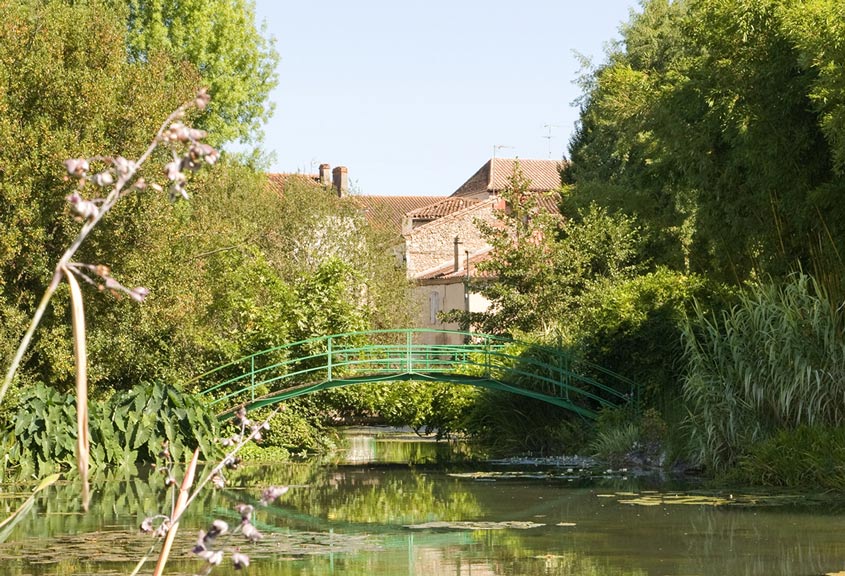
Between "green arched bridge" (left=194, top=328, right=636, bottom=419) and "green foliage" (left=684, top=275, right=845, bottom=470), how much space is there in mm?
4817

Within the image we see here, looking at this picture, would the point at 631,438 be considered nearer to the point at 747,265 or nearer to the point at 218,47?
the point at 747,265

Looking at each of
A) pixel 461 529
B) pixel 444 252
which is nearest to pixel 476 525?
pixel 461 529

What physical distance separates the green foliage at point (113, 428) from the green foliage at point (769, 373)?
6.75 meters

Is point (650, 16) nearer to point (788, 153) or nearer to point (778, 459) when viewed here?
point (788, 153)

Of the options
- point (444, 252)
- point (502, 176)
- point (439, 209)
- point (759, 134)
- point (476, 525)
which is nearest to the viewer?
point (476, 525)

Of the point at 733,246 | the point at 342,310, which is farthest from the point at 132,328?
the point at 733,246

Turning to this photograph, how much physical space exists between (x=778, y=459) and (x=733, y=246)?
18.0 ft

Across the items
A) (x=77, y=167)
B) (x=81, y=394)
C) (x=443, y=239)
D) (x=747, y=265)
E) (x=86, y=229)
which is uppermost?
(x=443, y=239)

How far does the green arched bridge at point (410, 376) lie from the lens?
22250mm

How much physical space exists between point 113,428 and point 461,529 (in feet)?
30.6

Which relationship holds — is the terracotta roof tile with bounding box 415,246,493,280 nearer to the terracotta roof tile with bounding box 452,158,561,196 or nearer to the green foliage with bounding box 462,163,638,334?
the terracotta roof tile with bounding box 452,158,561,196

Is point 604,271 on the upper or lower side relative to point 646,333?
upper

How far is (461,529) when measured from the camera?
12414 millimetres

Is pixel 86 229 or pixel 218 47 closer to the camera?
pixel 86 229
